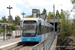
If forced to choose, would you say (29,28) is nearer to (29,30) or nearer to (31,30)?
(29,30)

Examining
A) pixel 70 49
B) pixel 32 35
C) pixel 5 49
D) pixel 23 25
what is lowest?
pixel 70 49

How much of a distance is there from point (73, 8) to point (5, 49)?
84.0 feet

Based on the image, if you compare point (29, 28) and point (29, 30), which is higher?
point (29, 28)

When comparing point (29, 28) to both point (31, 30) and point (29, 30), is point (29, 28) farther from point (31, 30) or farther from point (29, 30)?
point (31, 30)

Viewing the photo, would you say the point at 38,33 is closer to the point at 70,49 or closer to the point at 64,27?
the point at 70,49

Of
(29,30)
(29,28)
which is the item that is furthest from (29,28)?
(29,30)

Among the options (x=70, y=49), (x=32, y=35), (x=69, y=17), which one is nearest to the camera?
(x=32, y=35)

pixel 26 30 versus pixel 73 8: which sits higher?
pixel 73 8

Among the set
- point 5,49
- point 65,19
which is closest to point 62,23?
point 65,19

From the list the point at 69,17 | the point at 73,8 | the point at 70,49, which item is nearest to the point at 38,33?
the point at 70,49

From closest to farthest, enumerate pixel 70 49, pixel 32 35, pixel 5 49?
1. pixel 5 49
2. pixel 32 35
3. pixel 70 49

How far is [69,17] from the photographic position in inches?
2190

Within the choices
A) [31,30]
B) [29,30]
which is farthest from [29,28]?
[31,30]

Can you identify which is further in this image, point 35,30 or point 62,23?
point 62,23
